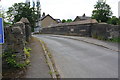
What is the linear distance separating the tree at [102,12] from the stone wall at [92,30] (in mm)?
26803

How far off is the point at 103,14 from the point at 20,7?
1151 inches

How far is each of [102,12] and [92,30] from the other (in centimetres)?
3620

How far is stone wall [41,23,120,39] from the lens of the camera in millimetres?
13227

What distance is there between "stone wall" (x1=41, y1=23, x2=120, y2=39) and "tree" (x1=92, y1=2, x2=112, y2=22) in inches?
1055

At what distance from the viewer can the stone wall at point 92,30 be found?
1323 cm

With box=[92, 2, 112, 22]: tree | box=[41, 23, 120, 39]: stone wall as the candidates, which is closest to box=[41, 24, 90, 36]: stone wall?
box=[41, 23, 120, 39]: stone wall

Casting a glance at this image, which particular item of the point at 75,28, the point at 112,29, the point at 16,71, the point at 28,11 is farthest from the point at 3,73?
the point at 28,11

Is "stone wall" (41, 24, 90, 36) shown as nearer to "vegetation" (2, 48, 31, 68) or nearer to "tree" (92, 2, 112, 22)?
"vegetation" (2, 48, 31, 68)

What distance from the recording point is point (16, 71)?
4969 mm

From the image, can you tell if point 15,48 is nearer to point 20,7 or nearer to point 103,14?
point 20,7

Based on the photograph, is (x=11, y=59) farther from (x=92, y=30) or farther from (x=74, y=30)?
(x=74, y=30)

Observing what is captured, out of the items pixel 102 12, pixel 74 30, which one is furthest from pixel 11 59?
pixel 102 12

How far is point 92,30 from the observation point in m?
16.4

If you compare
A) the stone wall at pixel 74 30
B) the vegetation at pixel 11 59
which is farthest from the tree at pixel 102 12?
the vegetation at pixel 11 59
